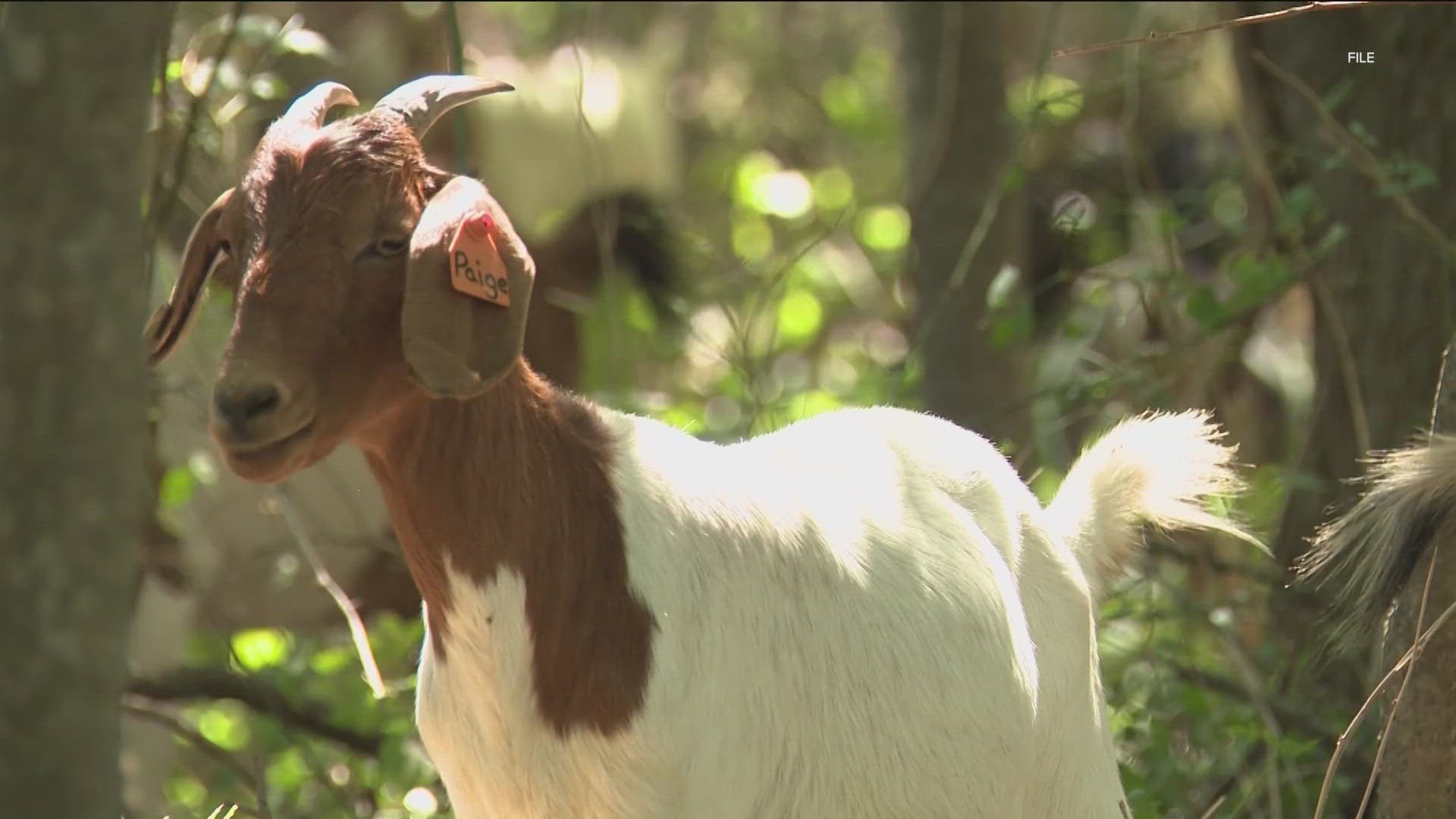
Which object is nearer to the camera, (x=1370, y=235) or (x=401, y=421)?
(x=401, y=421)

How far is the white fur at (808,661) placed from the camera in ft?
8.34

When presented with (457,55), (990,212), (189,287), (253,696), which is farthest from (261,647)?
(189,287)

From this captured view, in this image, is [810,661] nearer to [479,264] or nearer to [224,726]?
[479,264]

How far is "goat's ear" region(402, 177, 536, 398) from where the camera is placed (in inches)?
90.4

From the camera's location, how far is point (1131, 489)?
3324 millimetres

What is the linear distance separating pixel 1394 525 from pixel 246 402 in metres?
1.87

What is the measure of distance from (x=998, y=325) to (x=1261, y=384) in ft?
11.7

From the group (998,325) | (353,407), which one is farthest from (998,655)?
(998,325)

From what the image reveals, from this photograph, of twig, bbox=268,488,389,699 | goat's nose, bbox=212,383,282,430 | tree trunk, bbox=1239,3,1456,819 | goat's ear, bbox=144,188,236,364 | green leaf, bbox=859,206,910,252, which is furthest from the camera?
green leaf, bbox=859,206,910,252

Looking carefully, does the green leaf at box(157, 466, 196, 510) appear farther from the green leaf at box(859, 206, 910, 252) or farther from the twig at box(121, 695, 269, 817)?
the green leaf at box(859, 206, 910, 252)

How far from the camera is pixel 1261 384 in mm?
7672

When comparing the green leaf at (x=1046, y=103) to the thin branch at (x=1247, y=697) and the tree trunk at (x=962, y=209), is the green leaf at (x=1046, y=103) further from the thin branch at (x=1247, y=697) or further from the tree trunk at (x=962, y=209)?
the thin branch at (x=1247, y=697)

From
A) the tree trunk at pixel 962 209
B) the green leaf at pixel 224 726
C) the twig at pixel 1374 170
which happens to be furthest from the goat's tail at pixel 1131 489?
the green leaf at pixel 224 726

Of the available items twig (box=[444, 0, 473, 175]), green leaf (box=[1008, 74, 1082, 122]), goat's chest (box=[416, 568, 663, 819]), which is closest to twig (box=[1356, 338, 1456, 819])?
goat's chest (box=[416, 568, 663, 819])
